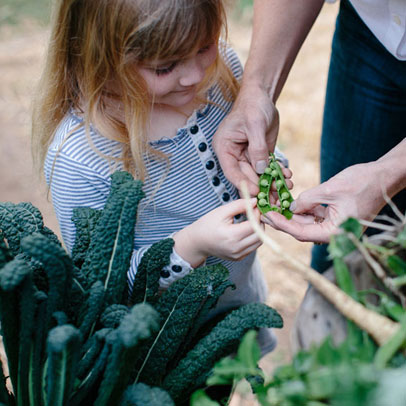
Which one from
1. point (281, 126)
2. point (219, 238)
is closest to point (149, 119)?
point (219, 238)

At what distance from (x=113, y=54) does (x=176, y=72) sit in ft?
0.46

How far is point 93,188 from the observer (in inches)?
45.0

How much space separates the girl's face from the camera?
1.04 metres

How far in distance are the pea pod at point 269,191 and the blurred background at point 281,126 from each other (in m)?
1.01

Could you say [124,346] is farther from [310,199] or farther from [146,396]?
[310,199]

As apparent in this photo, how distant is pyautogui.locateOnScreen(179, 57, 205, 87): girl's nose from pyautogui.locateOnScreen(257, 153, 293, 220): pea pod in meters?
0.29

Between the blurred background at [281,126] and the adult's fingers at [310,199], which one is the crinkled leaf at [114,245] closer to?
the adult's fingers at [310,199]

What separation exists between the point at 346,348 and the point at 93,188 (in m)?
0.83

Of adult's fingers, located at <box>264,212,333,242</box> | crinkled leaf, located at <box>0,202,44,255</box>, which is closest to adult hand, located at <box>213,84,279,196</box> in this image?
adult's fingers, located at <box>264,212,333,242</box>

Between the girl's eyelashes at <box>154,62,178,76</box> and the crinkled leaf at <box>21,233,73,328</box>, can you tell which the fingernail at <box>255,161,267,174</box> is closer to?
the girl's eyelashes at <box>154,62,178,76</box>

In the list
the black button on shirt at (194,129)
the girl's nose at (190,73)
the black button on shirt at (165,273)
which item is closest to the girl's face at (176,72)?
the girl's nose at (190,73)

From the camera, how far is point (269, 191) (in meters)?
1.21

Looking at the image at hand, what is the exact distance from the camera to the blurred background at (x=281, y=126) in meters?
2.38

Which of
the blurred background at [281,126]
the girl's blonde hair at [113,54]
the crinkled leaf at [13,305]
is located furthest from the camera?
the blurred background at [281,126]
